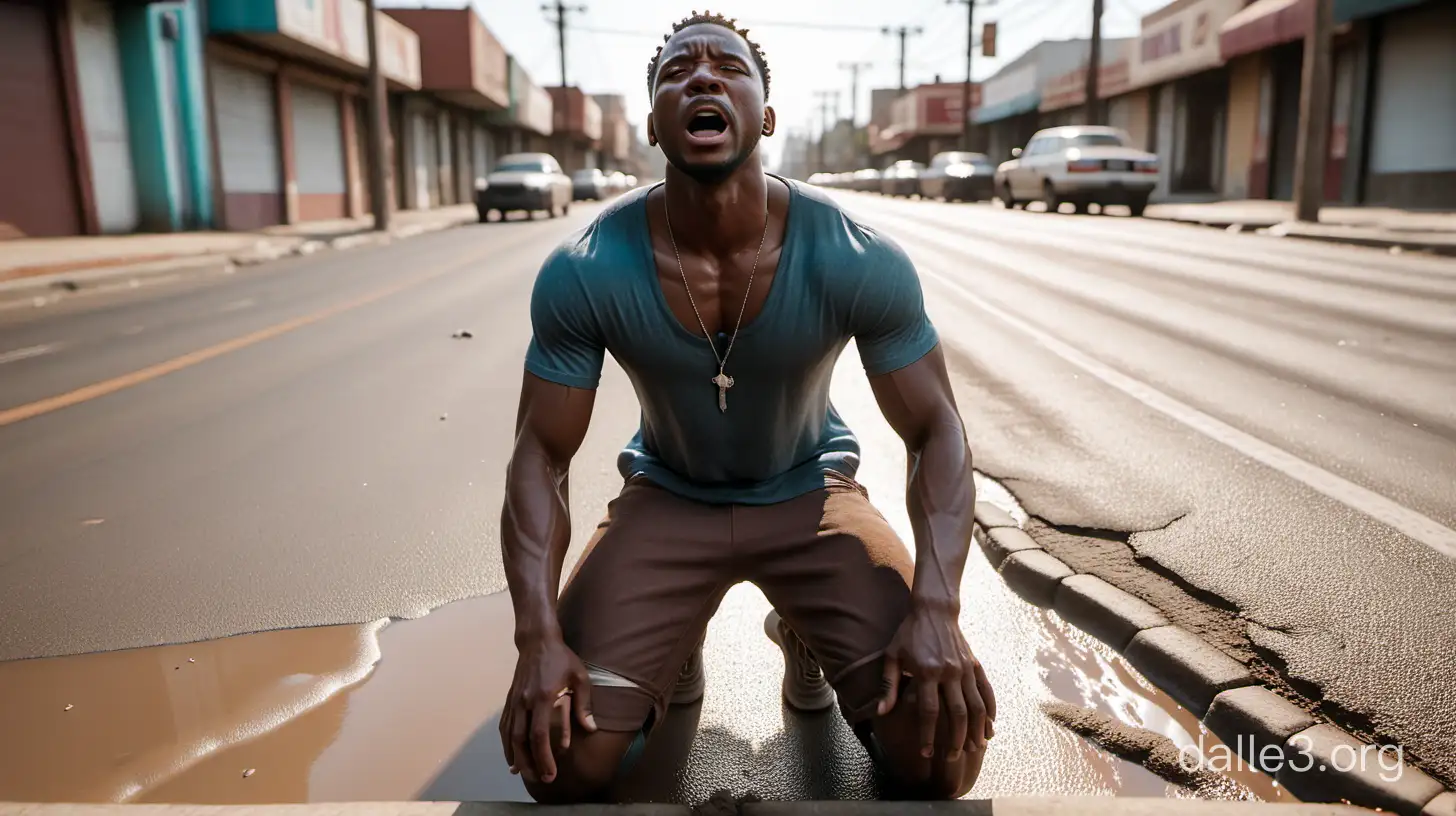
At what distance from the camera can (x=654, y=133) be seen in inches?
91.0

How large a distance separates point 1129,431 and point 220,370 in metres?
5.42

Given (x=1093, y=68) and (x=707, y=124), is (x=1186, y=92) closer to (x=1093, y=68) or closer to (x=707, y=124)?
(x=1093, y=68)

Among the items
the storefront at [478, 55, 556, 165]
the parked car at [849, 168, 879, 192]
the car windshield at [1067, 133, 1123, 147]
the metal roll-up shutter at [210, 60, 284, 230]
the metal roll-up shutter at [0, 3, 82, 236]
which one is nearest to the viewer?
the metal roll-up shutter at [0, 3, 82, 236]

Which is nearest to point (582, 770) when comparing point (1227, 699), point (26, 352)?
point (1227, 699)

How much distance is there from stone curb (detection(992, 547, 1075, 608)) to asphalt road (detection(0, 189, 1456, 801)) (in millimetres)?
71

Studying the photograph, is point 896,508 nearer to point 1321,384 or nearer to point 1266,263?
point 1321,384

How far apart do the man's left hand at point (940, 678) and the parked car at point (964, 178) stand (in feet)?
112

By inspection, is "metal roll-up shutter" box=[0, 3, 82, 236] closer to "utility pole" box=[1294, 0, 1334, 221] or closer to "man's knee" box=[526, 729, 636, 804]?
"man's knee" box=[526, 729, 636, 804]

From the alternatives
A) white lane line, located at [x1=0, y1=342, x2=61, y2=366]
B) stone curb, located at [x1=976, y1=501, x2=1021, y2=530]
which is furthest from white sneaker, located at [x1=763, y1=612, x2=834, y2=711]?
white lane line, located at [x1=0, y1=342, x2=61, y2=366]

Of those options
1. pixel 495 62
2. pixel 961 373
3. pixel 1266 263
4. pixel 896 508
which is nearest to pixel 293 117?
pixel 495 62

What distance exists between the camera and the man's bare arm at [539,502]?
2.11 metres

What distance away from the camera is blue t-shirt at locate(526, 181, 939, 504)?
7.45ft

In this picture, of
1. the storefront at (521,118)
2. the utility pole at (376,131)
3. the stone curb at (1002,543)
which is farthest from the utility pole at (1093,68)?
the stone curb at (1002,543)

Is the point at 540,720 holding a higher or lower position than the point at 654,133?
lower
